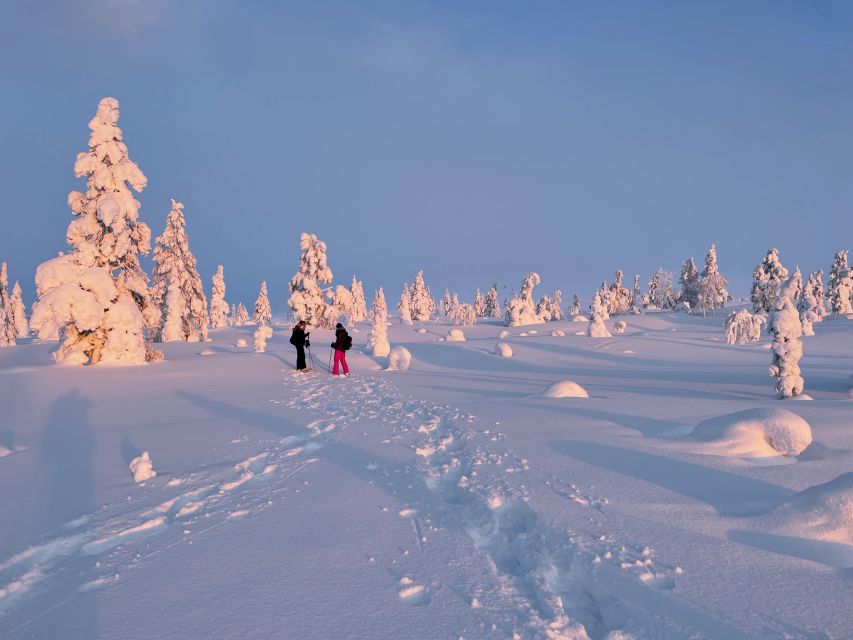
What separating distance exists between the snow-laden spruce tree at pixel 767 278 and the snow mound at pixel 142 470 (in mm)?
69211

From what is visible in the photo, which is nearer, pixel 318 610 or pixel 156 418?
pixel 318 610

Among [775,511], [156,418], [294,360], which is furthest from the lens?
[294,360]

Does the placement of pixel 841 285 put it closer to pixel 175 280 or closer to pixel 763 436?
pixel 763 436

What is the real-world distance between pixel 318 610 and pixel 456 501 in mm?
2228

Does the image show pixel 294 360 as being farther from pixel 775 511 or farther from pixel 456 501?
pixel 775 511

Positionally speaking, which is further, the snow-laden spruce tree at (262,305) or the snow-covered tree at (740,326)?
the snow-laden spruce tree at (262,305)

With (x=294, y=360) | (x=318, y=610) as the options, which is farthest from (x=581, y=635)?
(x=294, y=360)

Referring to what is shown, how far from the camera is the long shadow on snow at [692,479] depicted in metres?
4.53

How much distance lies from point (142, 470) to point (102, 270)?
48.2 feet

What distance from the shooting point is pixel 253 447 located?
7.45 m

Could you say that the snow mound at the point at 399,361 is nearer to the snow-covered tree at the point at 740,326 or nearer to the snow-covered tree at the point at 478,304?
the snow-covered tree at the point at 740,326

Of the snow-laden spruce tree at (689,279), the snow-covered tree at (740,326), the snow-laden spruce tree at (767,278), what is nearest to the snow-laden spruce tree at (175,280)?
the snow-covered tree at (740,326)

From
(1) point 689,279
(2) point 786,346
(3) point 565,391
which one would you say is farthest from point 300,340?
(1) point 689,279

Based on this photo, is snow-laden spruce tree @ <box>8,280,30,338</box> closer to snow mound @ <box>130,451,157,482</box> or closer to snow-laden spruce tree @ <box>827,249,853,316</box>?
snow mound @ <box>130,451,157,482</box>
